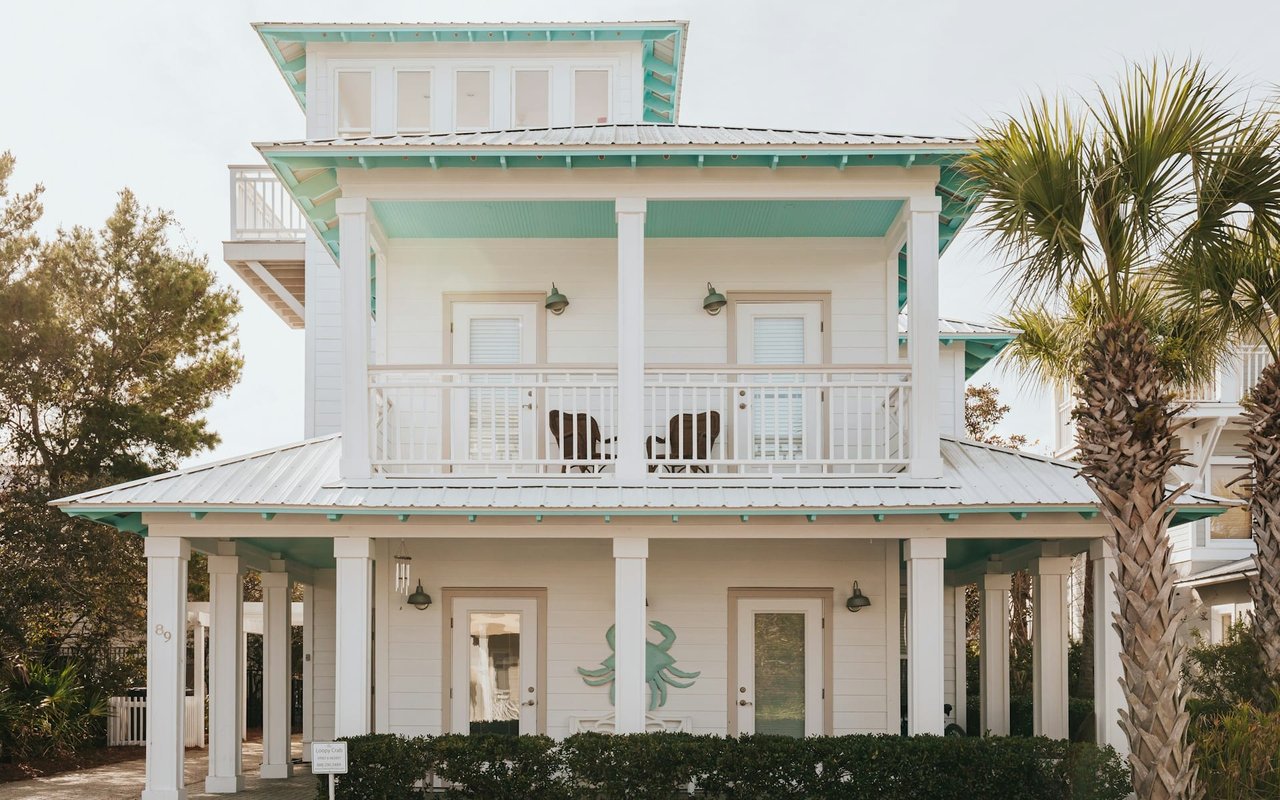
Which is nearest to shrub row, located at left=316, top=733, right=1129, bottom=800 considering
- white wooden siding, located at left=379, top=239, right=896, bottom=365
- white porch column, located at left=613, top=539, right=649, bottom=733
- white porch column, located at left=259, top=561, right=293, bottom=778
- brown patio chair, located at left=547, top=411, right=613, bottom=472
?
white porch column, located at left=613, top=539, right=649, bottom=733

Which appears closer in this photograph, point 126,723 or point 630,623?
point 630,623

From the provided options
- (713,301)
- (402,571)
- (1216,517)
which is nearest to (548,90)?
(713,301)

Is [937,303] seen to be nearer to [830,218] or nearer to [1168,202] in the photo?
[830,218]

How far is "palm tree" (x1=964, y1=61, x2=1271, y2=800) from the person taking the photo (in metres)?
8.84

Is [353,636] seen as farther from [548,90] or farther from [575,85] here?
[575,85]

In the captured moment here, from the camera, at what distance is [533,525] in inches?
439

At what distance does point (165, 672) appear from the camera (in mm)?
10828

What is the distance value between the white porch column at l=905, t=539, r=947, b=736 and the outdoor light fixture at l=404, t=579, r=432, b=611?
16.4 ft

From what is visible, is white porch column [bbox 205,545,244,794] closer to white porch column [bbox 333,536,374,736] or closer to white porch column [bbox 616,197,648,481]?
white porch column [bbox 333,536,374,736]

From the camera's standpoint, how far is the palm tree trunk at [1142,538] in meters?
8.84

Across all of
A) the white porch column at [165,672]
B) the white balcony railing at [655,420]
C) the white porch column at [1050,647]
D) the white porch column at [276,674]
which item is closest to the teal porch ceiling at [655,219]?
the white balcony railing at [655,420]

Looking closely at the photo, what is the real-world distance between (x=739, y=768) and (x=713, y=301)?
Answer: 501 centimetres

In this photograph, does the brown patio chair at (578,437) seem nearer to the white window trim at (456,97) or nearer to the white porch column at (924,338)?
the white porch column at (924,338)

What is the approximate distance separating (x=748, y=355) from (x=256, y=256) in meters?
8.10
